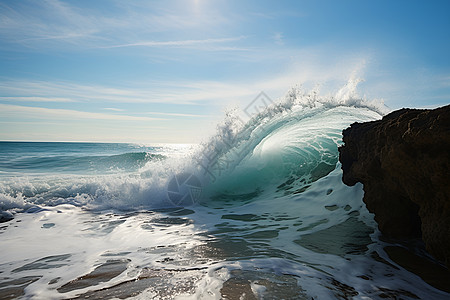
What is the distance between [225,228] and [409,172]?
2898mm

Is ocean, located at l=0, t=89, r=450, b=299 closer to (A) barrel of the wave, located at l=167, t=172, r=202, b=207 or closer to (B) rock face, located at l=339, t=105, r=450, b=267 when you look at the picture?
(A) barrel of the wave, located at l=167, t=172, r=202, b=207

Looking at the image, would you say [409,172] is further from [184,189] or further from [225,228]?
[184,189]

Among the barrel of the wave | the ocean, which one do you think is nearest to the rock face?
the ocean

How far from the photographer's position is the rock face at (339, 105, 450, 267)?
253cm

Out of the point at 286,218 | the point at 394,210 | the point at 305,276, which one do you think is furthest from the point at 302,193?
the point at 305,276

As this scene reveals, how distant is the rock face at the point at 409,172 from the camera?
2525 mm

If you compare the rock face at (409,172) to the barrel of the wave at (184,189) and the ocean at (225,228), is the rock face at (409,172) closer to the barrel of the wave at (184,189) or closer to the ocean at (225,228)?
the ocean at (225,228)

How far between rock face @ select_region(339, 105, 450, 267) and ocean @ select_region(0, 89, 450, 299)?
1.25 ft

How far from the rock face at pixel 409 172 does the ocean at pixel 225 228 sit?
1.25ft

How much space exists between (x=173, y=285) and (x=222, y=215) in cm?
343

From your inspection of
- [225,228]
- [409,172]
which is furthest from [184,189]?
[409,172]

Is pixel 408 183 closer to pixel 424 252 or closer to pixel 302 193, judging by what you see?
pixel 424 252

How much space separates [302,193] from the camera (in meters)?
6.59

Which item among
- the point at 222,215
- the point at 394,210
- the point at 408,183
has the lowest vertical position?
the point at 222,215
